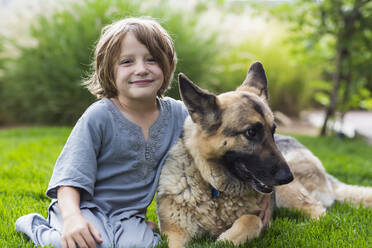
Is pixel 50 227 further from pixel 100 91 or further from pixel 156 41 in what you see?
pixel 156 41

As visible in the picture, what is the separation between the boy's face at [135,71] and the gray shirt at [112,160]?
177 millimetres

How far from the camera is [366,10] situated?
6199 millimetres

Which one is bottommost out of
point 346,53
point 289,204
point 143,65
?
point 289,204

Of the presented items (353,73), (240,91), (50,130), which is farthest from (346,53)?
(50,130)

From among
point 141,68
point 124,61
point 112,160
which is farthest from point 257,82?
point 112,160

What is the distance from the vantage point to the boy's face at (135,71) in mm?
2496

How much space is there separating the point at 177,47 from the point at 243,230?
5323mm

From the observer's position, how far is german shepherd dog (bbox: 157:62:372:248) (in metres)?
2.25

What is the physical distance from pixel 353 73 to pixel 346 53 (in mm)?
413

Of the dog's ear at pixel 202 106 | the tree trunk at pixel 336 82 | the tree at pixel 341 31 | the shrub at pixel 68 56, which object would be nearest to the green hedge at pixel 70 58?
the shrub at pixel 68 56

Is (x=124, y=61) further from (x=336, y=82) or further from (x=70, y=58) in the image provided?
(x=336, y=82)

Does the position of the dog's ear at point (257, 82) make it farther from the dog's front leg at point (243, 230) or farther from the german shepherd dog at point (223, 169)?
the dog's front leg at point (243, 230)

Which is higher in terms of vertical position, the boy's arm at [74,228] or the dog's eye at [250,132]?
the dog's eye at [250,132]

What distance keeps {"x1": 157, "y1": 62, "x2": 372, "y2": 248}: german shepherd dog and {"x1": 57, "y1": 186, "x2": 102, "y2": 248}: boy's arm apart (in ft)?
1.59
